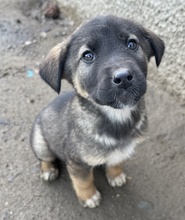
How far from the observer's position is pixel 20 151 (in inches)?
180

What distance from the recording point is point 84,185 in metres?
3.90

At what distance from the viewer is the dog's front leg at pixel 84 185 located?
371cm

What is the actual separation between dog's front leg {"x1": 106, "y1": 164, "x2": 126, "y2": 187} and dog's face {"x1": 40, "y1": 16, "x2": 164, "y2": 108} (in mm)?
1148

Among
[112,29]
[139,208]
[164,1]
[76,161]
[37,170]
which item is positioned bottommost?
[37,170]

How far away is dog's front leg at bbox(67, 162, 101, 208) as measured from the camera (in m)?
3.71

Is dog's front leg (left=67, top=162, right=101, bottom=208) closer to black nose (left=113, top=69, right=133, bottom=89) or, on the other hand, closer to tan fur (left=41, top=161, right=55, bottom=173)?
tan fur (left=41, top=161, right=55, bottom=173)

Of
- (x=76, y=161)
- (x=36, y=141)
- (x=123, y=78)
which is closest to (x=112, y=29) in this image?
(x=123, y=78)

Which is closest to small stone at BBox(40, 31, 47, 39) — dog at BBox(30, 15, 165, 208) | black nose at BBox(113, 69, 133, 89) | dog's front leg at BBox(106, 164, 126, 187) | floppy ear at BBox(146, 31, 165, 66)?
dog at BBox(30, 15, 165, 208)

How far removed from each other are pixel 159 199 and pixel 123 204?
1.25ft

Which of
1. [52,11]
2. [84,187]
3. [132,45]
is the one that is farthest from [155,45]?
[52,11]

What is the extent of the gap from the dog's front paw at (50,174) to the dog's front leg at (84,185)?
34 centimetres

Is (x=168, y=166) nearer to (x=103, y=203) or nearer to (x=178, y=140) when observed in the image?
(x=178, y=140)

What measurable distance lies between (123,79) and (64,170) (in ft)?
6.20

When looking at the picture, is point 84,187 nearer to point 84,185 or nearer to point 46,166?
point 84,185
